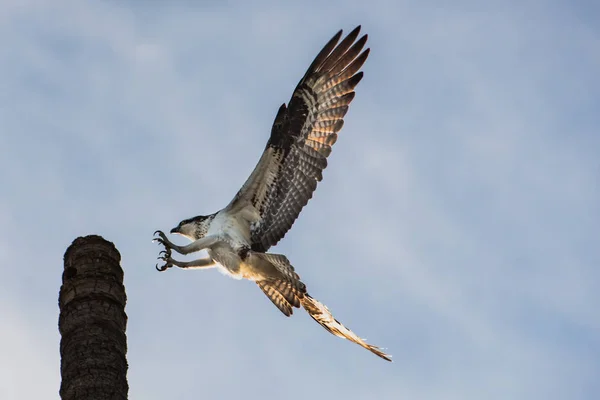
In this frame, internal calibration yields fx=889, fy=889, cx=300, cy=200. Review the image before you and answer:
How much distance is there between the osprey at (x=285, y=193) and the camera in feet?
31.4

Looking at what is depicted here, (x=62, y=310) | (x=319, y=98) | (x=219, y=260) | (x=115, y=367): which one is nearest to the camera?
(x=115, y=367)

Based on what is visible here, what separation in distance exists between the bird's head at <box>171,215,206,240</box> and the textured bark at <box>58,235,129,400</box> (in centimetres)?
→ 350

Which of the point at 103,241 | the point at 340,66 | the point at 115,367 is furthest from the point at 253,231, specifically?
the point at 115,367

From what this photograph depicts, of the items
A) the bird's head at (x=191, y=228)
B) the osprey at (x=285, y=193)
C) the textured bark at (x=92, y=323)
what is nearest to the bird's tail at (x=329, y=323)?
the osprey at (x=285, y=193)

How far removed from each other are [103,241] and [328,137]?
418 cm

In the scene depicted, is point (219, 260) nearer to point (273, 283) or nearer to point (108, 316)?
point (273, 283)

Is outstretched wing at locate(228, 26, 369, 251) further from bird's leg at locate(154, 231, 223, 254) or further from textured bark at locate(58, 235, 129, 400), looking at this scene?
textured bark at locate(58, 235, 129, 400)

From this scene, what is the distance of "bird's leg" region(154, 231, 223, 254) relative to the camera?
934cm

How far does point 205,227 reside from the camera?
991 centimetres

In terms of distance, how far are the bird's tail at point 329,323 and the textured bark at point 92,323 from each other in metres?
3.64

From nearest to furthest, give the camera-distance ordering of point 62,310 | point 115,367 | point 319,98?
1. point 115,367
2. point 62,310
3. point 319,98

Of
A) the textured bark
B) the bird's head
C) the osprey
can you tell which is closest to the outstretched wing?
the osprey

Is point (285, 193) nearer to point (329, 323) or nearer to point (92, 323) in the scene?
point (329, 323)

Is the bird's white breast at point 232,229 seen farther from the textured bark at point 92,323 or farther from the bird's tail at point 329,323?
the textured bark at point 92,323
